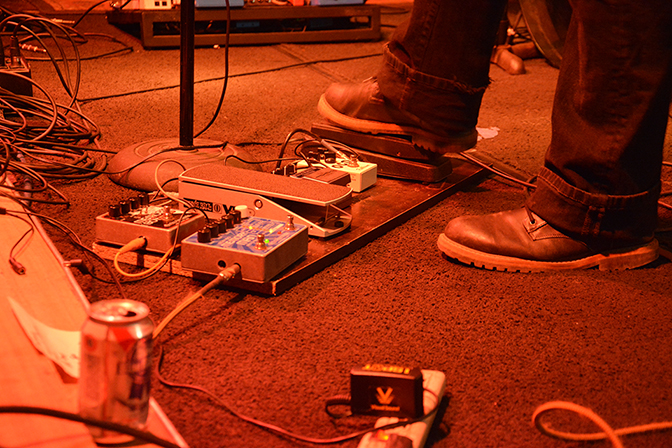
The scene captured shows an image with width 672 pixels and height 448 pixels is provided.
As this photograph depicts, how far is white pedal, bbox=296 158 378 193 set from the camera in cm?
136

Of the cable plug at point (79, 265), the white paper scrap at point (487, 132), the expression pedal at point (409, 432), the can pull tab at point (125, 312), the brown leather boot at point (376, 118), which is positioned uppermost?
the brown leather boot at point (376, 118)

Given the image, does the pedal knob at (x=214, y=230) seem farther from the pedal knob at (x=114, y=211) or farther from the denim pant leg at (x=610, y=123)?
the denim pant leg at (x=610, y=123)

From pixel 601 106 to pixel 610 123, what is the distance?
0.03 meters

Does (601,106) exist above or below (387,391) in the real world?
above

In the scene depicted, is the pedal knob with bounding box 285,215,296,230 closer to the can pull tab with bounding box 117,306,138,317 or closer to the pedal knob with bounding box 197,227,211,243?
the pedal knob with bounding box 197,227,211,243

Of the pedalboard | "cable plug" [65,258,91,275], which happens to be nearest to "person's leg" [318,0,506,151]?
the pedalboard

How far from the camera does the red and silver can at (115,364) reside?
1.73 ft

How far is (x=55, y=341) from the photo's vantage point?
2.23ft

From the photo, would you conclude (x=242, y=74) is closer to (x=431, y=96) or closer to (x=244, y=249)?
(x=431, y=96)

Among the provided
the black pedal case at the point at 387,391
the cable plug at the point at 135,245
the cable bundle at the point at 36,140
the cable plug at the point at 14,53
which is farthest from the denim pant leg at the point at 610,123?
the cable plug at the point at 14,53

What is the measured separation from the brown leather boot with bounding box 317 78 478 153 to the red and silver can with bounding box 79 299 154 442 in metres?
0.98

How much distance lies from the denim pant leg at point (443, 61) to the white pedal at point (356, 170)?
0.16 metres

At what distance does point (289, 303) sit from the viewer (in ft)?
3.12

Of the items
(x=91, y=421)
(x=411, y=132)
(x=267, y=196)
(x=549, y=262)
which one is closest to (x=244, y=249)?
(x=267, y=196)
